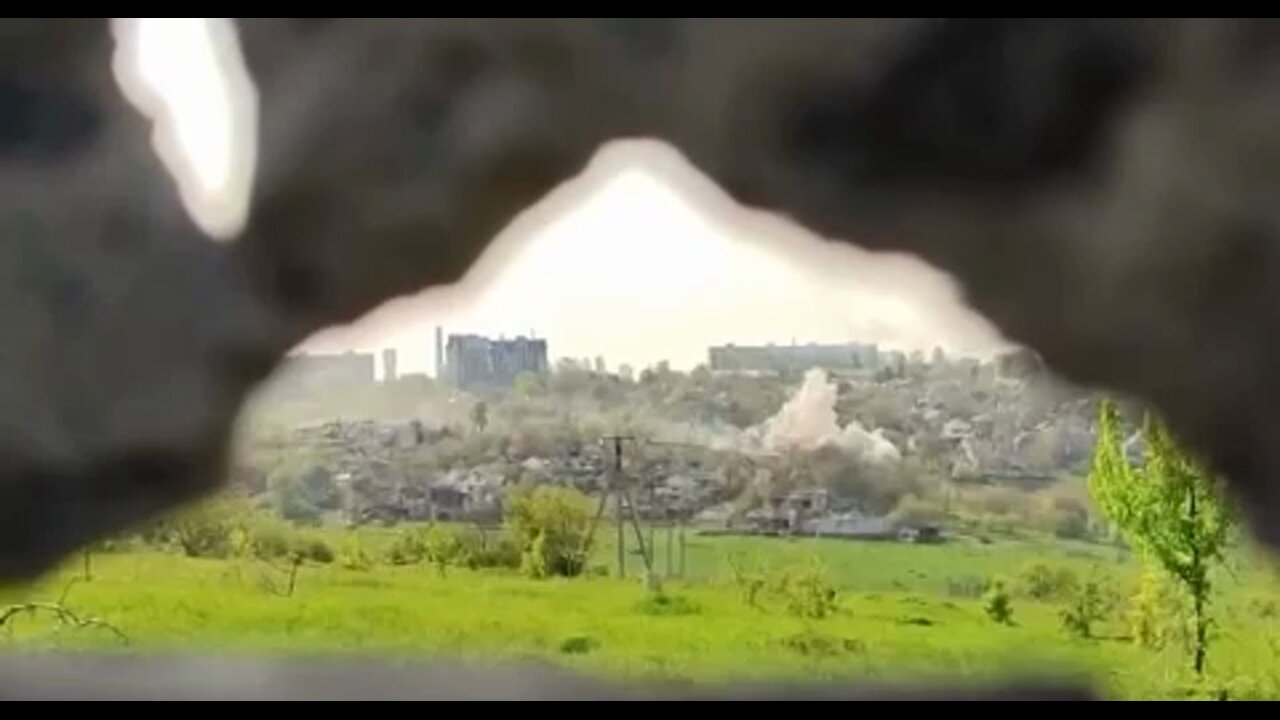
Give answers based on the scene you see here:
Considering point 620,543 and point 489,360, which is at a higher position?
point 489,360

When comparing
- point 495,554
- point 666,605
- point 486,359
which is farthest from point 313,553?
point 666,605

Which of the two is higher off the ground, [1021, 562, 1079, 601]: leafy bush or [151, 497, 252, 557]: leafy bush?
[151, 497, 252, 557]: leafy bush

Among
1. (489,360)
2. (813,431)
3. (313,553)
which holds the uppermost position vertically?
(489,360)

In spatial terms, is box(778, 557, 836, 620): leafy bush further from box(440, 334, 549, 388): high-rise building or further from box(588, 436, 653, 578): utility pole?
box(440, 334, 549, 388): high-rise building

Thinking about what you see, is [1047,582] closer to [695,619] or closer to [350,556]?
[695,619]

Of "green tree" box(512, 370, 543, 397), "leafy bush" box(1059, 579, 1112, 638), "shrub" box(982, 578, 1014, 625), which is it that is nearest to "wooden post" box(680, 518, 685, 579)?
"green tree" box(512, 370, 543, 397)
